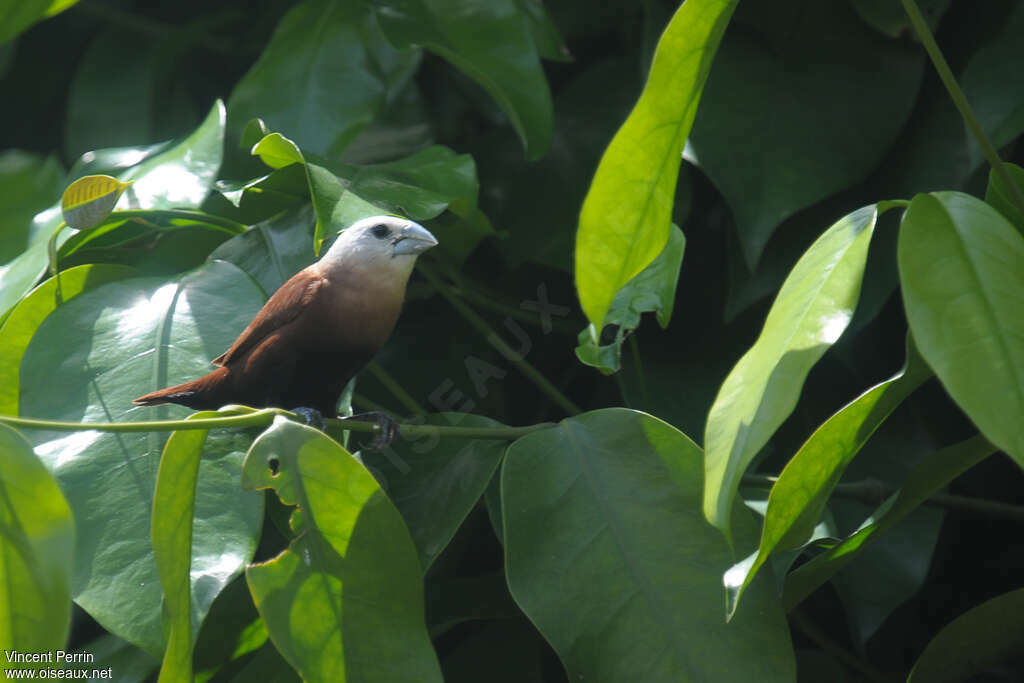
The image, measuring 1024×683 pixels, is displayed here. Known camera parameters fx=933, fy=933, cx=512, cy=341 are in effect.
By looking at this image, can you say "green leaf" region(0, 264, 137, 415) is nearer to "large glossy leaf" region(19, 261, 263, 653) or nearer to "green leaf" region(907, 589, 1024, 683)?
"large glossy leaf" region(19, 261, 263, 653)

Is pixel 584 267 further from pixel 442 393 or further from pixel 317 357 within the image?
pixel 442 393

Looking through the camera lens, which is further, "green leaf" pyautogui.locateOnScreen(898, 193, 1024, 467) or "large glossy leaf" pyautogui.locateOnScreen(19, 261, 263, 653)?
"large glossy leaf" pyautogui.locateOnScreen(19, 261, 263, 653)

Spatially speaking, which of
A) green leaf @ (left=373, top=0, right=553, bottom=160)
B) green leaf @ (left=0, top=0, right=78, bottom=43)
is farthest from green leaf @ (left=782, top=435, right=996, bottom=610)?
green leaf @ (left=0, top=0, right=78, bottom=43)

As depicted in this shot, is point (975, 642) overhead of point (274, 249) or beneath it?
beneath

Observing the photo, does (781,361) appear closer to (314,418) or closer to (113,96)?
(314,418)

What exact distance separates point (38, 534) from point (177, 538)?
0.28 ft

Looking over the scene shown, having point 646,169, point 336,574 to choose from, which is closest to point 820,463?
point 646,169

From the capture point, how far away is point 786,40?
3.33 ft

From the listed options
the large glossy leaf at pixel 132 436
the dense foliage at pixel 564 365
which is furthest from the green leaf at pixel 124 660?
the large glossy leaf at pixel 132 436

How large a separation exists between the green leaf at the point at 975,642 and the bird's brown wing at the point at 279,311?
0.57m

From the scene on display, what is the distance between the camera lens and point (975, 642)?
2.44 ft

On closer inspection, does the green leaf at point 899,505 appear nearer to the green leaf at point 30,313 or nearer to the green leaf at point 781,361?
the green leaf at point 781,361

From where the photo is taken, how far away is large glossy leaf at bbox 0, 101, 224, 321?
0.84 m

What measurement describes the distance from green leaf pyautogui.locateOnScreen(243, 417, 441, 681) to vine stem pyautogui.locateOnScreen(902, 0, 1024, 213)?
448 mm
